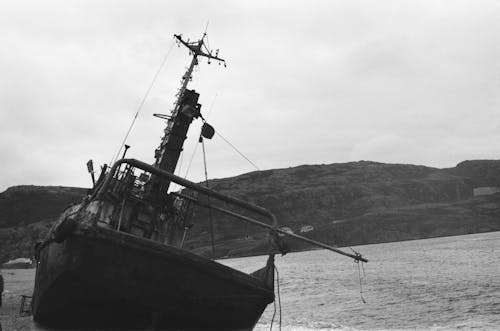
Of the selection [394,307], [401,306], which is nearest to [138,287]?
[394,307]

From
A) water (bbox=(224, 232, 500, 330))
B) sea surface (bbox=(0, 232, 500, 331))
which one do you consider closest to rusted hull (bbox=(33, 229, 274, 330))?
sea surface (bbox=(0, 232, 500, 331))

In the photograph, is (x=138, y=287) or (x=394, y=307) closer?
(x=138, y=287)

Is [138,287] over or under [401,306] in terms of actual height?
over

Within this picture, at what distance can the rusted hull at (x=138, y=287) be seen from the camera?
27.0 ft

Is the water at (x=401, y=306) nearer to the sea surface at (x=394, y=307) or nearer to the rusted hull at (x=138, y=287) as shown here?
the sea surface at (x=394, y=307)

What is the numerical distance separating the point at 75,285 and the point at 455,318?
2064 centimetres

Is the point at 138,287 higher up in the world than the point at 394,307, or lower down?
higher up

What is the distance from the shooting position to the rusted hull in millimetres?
8234

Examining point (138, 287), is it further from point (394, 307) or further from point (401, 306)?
point (401, 306)

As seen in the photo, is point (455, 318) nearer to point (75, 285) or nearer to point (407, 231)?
point (75, 285)

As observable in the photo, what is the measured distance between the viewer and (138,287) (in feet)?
27.9

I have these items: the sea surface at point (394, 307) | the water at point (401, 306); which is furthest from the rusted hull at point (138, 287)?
the water at point (401, 306)

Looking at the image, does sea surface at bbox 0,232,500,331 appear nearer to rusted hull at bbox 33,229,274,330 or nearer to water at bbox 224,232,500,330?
water at bbox 224,232,500,330

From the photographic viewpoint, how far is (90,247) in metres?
8.08
